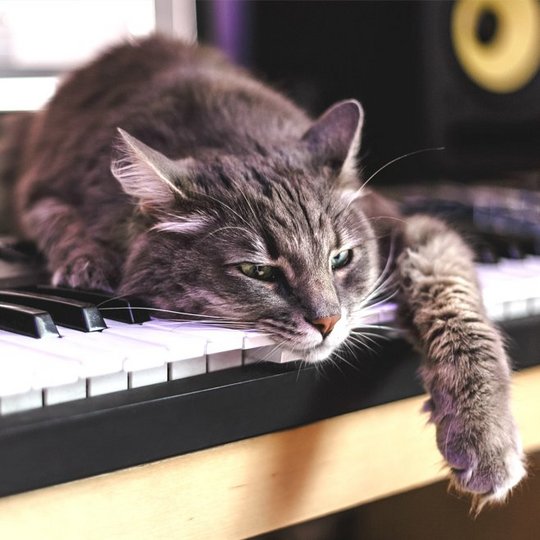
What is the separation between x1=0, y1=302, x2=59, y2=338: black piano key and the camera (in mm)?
897

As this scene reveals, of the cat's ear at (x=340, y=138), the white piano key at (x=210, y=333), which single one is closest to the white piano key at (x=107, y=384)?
the white piano key at (x=210, y=333)

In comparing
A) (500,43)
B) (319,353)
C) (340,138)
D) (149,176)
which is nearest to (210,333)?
(319,353)

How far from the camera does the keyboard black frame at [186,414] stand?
750mm

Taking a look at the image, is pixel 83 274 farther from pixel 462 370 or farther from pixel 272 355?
pixel 462 370

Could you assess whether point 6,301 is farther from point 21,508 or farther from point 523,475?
point 523,475

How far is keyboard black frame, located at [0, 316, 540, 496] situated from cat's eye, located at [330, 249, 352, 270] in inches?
5.1

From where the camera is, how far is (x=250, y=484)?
0.94 meters

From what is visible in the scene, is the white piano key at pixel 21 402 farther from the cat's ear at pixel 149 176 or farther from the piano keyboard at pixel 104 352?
the cat's ear at pixel 149 176

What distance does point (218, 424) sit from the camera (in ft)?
2.89

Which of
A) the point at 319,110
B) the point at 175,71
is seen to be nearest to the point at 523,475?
the point at 175,71

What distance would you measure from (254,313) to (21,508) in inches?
14.7

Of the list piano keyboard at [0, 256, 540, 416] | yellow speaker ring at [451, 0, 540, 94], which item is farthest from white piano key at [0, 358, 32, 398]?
yellow speaker ring at [451, 0, 540, 94]

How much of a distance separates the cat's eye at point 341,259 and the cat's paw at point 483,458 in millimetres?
261

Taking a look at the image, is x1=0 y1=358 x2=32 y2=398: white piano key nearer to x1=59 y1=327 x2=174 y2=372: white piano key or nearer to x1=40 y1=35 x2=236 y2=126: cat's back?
x1=59 y1=327 x2=174 y2=372: white piano key
